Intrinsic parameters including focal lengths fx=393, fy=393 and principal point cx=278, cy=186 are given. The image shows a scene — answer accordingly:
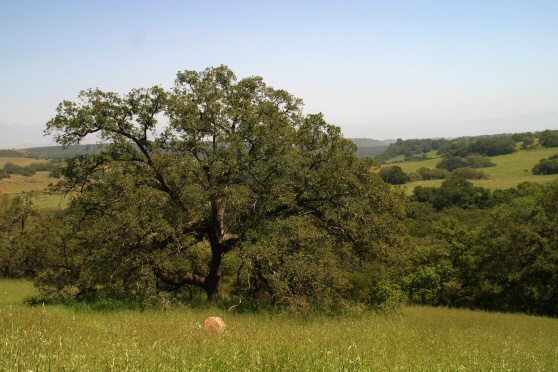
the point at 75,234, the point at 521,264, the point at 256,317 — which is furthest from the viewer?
the point at 521,264

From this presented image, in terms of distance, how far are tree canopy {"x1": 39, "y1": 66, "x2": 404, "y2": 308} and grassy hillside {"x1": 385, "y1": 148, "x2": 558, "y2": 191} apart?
267ft

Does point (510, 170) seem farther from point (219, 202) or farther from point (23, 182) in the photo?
point (23, 182)

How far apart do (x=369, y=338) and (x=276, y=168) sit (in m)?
7.40

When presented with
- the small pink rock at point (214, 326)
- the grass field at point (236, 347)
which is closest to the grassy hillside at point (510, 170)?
the grass field at point (236, 347)

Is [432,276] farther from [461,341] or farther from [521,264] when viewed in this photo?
[461,341]

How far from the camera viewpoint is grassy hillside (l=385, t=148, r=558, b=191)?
95.1 m

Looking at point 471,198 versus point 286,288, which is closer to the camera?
point 286,288

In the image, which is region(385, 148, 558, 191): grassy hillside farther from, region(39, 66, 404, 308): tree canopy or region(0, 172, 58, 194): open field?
region(0, 172, 58, 194): open field

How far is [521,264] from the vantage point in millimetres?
27922

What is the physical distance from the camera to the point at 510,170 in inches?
4380

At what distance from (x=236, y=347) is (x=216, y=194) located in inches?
311

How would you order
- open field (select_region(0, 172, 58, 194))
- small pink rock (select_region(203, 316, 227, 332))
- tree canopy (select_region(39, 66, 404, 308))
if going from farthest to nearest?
open field (select_region(0, 172, 58, 194)), tree canopy (select_region(39, 66, 404, 308)), small pink rock (select_region(203, 316, 227, 332))

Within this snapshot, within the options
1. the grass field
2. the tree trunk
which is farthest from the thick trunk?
the grass field

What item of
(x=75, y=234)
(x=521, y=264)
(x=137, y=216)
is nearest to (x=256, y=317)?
(x=137, y=216)
